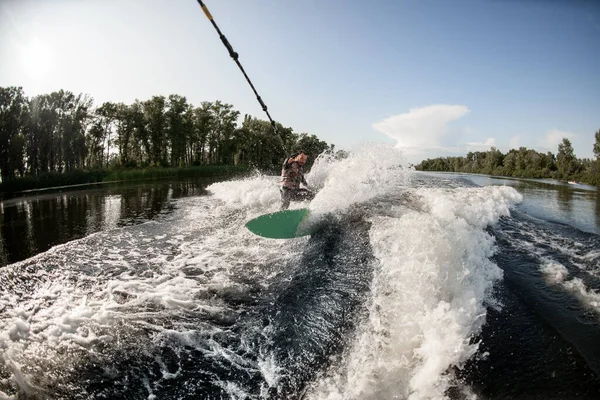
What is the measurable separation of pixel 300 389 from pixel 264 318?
4.29ft

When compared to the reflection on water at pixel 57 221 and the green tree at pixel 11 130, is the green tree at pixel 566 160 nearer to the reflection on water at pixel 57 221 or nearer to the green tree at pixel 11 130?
the reflection on water at pixel 57 221

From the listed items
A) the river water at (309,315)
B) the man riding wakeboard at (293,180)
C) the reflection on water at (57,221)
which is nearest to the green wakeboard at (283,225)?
the river water at (309,315)

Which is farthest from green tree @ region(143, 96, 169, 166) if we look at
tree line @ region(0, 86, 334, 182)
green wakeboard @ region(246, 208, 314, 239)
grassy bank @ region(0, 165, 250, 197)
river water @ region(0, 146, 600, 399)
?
green wakeboard @ region(246, 208, 314, 239)

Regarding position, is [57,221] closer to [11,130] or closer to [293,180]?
[293,180]

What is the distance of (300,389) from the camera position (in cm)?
281

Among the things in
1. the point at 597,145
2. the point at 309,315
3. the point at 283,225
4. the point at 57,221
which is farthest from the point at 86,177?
the point at 597,145

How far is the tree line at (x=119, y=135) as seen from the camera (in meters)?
32.2

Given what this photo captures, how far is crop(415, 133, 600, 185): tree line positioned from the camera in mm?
43603

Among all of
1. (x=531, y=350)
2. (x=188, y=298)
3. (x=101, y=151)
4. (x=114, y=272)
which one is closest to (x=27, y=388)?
(x=188, y=298)

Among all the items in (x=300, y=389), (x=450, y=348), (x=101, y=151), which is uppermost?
(x=101, y=151)

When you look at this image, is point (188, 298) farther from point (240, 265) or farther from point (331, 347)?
point (331, 347)

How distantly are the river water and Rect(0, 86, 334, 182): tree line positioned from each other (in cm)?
2527

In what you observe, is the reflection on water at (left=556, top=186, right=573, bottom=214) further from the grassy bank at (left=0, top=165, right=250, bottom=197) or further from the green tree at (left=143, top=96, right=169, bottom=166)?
the green tree at (left=143, top=96, right=169, bottom=166)

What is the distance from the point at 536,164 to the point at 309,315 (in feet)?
237
